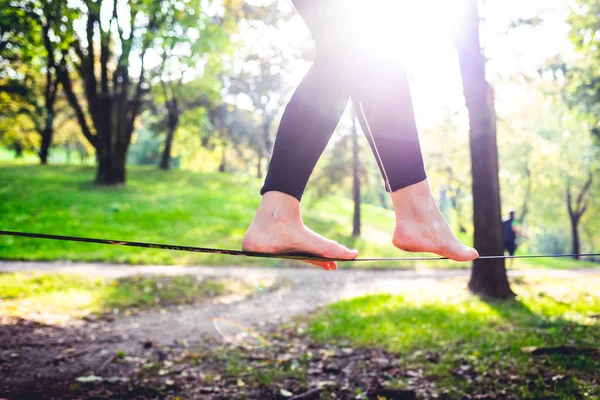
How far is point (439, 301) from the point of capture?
5605mm

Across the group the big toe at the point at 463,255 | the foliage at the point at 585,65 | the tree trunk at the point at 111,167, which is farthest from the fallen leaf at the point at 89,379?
the tree trunk at the point at 111,167

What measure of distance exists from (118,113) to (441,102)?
12.0 meters

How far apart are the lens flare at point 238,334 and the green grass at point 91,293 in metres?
1.44

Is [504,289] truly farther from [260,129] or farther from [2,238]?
[260,129]

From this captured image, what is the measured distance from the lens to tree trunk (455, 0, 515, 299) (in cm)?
604

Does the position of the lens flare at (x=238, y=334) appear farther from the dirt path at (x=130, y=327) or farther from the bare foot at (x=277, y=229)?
the bare foot at (x=277, y=229)

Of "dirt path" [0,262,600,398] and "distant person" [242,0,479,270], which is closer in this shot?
"distant person" [242,0,479,270]

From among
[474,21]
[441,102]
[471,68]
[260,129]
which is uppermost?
[260,129]

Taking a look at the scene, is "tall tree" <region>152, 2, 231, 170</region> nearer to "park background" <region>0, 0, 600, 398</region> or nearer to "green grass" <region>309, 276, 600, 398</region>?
"park background" <region>0, 0, 600, 398</region>

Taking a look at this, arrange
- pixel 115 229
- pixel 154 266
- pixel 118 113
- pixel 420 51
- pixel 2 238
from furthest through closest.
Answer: pixel 118 113 < pixel 115 229 < pixel 2 238 < pixel 154 266 < pixel 420 51

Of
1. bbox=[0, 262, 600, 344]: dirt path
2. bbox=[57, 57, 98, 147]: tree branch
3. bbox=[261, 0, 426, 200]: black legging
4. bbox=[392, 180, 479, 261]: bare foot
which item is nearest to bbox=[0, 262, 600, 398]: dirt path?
bbox=[0, 262, 600, 344]: dirt path

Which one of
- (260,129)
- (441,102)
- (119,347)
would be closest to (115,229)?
(119,347)

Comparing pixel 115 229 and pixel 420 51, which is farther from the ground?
pixel 420 51

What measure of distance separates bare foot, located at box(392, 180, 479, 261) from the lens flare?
270 centimetres
